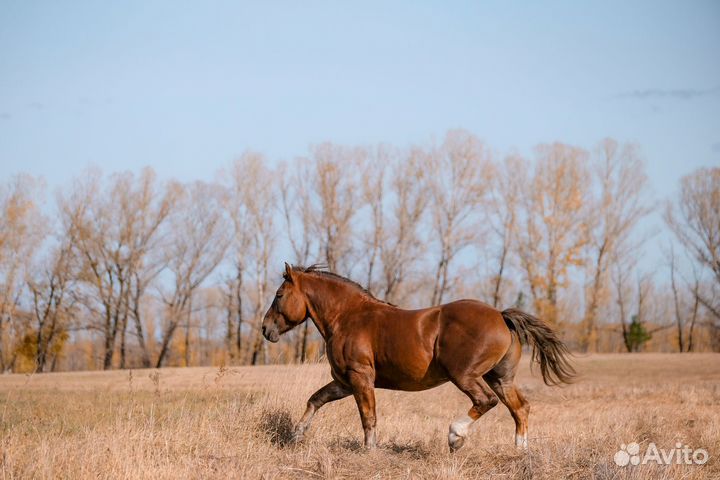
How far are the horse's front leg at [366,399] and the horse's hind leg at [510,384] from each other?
4.82 ft

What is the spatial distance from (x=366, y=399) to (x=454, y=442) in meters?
1.18

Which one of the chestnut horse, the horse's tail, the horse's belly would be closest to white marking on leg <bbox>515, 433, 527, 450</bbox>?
the chestnut horse

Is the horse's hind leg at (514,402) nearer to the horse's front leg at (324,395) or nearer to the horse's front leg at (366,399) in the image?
the horse's front leg at (366,399)

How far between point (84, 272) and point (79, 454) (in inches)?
1695

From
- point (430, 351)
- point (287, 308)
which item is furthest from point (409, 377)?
point (287, 308)

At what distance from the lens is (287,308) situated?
9.81m

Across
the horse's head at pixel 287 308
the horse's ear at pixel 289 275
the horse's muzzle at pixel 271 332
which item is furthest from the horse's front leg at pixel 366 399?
the horse's ear at pixel 289 275

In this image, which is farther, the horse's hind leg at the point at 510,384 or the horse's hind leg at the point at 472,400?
the horse's hind leg at the point at 510,384

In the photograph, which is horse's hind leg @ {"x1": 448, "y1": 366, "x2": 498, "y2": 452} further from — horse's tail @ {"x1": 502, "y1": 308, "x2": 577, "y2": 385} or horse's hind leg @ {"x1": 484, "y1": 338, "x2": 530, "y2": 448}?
horse's tail @ {"x1": 502, "y1": 308, "x2": 577, "y2": 385}

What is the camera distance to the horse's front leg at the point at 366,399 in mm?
8711

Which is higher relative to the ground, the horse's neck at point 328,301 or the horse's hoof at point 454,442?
the horse's neck at point 328,301

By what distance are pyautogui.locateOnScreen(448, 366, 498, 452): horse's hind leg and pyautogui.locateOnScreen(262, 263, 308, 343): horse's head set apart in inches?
88.9

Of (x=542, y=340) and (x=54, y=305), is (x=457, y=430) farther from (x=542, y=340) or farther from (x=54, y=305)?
(x=54, y=305)

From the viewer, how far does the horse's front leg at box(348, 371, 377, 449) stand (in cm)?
871
